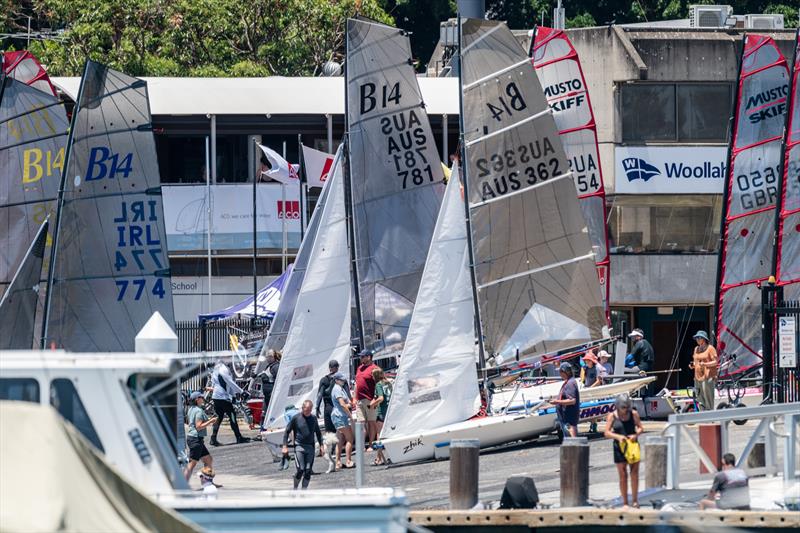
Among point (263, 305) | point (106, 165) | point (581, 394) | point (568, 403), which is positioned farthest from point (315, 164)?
point (568, 403)

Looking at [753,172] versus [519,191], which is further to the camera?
[753,172]

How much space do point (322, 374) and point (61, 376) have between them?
48.8 ft

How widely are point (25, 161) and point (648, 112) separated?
61.9ft

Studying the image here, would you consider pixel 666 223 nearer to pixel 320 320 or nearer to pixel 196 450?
pixel 320 320

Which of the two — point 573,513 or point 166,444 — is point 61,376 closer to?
point 166,444

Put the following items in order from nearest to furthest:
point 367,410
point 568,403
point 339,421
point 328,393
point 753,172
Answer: point 568,403 → point 339,421 → point 328,393 → point 367,410 → point 753,172

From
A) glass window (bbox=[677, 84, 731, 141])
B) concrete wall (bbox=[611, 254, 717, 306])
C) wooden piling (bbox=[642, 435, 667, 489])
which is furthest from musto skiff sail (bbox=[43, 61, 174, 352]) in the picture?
glass window (bbox=[677, 84, 731, 141])

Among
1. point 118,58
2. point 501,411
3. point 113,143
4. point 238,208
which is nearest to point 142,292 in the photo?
point 113,143

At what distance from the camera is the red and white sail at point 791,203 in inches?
1225

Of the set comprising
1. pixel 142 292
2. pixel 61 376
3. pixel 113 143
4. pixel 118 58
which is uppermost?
pixel 118 58

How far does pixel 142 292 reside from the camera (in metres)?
26.5

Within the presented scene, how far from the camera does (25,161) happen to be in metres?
28.4

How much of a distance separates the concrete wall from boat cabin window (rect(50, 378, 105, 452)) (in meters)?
27.8

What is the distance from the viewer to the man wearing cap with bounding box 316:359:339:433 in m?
25.8
